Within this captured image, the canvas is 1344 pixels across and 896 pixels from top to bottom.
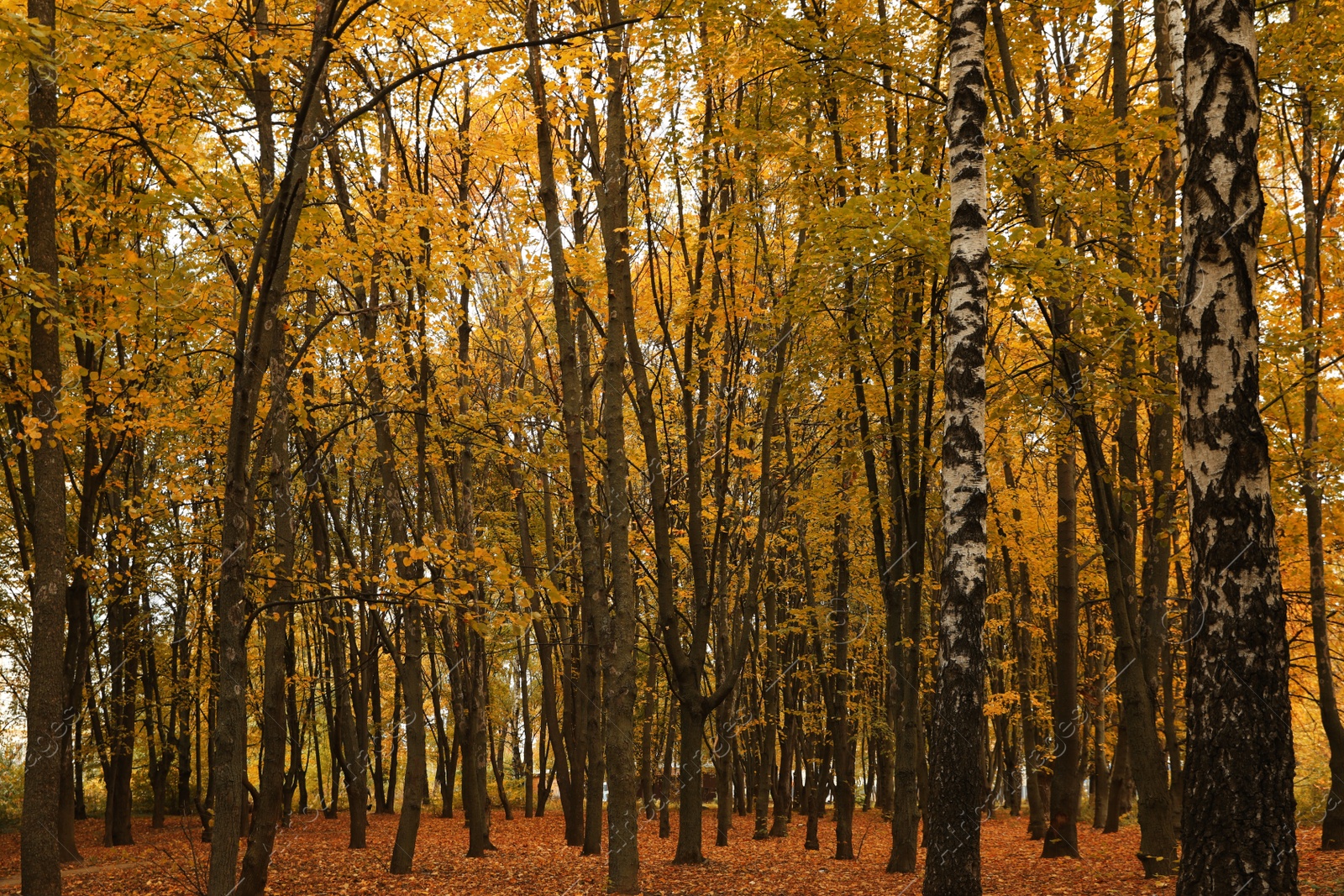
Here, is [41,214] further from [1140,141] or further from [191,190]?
[1140,141]

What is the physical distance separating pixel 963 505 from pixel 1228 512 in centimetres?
222

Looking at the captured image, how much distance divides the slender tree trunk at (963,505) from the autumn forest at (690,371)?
1.4 inches

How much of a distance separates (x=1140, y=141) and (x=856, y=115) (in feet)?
10.9

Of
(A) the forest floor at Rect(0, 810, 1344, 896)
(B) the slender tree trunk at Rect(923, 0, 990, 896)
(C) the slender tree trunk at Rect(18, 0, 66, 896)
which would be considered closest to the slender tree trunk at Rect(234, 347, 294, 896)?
(A) the forest floor at Rect(0, 810, 1344, 896)

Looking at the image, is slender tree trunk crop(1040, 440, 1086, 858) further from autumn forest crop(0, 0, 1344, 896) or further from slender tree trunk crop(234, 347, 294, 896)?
slender tree trunk crop(234, 347, 294, 896)

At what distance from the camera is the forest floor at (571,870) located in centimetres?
1017

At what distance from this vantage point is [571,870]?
1262 centimetres

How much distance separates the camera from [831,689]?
715 inches

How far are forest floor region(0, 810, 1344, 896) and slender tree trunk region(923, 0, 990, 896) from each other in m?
4.16

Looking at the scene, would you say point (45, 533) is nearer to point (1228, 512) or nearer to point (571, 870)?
point (1228, 512)

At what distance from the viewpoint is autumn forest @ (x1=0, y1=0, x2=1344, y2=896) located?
472 centimetres

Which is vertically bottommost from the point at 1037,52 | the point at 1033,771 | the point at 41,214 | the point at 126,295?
the point at 1033,771

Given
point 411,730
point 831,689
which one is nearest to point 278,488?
point 411,730

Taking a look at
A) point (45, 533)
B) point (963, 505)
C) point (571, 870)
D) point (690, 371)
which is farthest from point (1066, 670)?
point (45, 533)
